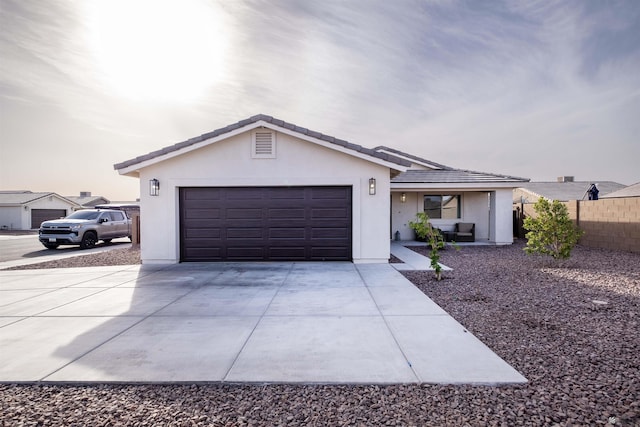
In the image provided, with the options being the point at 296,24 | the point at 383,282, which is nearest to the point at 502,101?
the point at 296,24

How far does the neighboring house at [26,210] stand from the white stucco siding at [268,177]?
112 ft

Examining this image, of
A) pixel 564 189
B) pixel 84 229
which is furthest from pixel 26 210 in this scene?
pixel 564 189

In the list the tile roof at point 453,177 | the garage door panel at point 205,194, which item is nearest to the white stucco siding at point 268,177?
the garage door panel at point 205,194

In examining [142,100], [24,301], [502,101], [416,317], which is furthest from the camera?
[502,101]

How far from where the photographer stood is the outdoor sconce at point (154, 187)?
9.00m

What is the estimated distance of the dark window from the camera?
1529 centimetres

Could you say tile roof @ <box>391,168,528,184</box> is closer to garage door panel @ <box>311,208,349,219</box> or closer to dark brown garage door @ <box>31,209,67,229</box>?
garage door panel @ <box>311,208,349,219</box>

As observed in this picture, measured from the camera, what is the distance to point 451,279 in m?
7.15

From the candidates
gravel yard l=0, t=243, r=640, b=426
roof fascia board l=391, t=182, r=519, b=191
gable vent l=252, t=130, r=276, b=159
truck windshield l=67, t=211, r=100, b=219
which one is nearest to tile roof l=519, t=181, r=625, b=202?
roof fascia board l=391, t=182, r=519, b=191

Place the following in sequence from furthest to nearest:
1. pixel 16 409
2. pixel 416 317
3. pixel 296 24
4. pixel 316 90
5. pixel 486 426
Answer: pixel 316 90, pixel 296 24, pixel 416 317, pixel 16 409, pixel 486 426

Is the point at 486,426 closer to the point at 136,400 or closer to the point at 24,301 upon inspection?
the point at 136,400

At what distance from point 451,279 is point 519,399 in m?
4.82

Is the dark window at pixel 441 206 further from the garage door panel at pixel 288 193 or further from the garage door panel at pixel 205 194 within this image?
the garage door panel at pixel 205 194

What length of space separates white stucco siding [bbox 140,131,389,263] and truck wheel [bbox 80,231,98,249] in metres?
7.43
